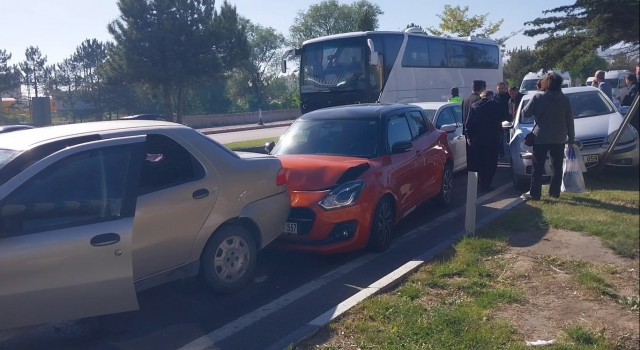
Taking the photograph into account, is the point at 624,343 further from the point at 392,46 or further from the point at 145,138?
the point at 392,46

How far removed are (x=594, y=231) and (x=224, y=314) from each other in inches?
152

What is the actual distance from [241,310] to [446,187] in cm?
511

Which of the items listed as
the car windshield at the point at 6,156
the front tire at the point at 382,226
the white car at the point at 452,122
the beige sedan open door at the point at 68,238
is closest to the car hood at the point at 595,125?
the white car at the point at 452,122

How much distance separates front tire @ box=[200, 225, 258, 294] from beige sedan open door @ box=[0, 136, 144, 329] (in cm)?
108

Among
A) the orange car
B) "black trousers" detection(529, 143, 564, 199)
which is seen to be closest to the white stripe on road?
the orange car

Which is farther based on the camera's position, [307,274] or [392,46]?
[392,46]

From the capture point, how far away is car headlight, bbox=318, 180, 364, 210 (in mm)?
7172

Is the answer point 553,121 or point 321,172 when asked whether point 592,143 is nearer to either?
point 553,121

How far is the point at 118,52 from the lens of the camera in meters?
29.3

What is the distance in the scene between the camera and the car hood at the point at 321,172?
7.38 m

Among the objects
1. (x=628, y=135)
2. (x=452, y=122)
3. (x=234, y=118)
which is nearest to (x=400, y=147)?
(x=452, y=122)

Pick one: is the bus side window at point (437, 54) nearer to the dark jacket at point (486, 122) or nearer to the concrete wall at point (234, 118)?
the dark jacket at point (486, 122)

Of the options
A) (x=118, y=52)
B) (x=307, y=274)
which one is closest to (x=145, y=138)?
(x=307, y=274)

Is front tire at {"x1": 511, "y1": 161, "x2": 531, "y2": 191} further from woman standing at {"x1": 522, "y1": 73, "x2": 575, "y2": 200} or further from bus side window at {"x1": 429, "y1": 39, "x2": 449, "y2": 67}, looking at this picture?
bus side window at {"x1": 429, "y1": 39, "x2": 449, "y2": 67}
